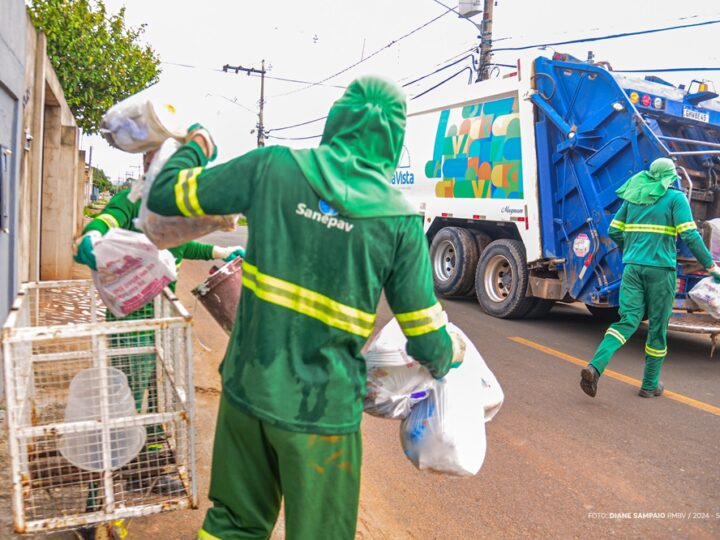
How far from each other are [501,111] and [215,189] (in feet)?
23.5

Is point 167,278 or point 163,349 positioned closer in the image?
point 167,278

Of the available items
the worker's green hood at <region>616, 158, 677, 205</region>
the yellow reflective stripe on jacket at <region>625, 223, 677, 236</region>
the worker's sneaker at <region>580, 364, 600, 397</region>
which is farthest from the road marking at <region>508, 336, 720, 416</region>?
the worker's green hood at <region>616, 158, 677, 205</region>

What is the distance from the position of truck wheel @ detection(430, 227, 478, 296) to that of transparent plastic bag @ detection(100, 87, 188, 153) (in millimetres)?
7332

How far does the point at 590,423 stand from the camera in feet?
15.2

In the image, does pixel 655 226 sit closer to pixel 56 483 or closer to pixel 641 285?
pixel 641 285

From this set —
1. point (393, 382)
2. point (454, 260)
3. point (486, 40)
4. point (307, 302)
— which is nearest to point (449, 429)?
point (393, 382)

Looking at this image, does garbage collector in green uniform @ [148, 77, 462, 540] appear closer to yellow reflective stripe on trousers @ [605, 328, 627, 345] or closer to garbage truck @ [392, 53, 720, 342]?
yellow reflective stripe on trousers @ [605, 328, 627, 345]

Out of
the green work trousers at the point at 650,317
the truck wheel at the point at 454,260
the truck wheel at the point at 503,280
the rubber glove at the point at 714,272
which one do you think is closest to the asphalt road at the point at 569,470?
the green work trousers at the point at 650,317

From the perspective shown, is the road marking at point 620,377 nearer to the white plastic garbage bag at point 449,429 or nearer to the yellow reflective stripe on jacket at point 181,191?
the white plastic garbage bag at point 449,429

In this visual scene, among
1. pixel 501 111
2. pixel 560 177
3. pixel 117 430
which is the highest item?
pixel 501 111

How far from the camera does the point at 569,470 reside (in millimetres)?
3828

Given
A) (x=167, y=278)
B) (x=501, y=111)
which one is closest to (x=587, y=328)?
(x=501, y=111)

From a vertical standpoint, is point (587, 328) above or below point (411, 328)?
below

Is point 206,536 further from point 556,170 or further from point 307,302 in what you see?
point 556,170
